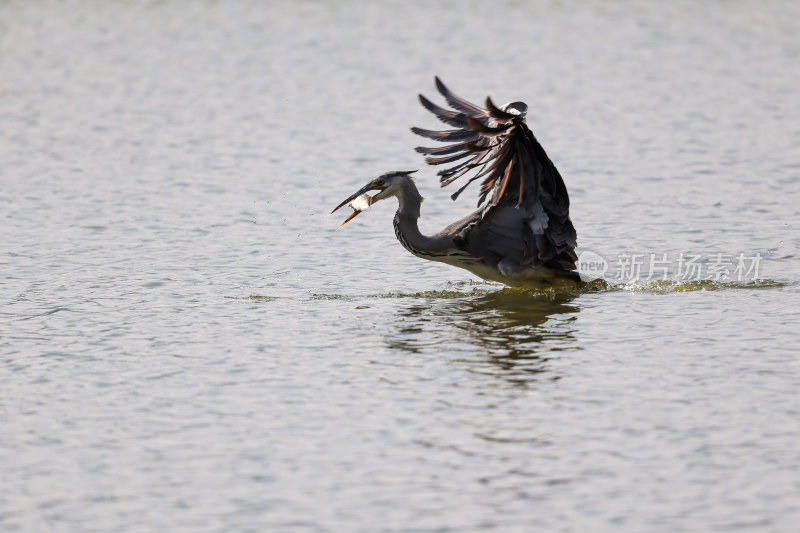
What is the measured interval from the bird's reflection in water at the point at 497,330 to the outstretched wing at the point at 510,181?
1.51 feet

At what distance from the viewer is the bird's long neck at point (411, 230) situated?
1088 centimetres

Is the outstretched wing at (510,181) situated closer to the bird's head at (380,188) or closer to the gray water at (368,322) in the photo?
the bird's head at (380,188)

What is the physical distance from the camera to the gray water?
6.70m

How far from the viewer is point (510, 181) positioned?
424 inches

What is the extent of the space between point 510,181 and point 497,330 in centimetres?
152

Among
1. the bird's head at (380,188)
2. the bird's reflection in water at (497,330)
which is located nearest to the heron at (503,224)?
the bird's head at (380,188)

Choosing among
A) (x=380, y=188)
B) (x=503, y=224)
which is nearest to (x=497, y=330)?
(x=503, y=224)

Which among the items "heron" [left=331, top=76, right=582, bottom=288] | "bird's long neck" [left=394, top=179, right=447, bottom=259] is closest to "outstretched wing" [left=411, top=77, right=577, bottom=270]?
"heron" [left=331, top=76, right=582, bottom=288]

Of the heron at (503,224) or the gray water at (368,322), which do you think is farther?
the heron at (503,224)

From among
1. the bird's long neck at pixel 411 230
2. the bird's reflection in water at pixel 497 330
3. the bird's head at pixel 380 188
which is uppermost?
the bird's head at pixel 380 188

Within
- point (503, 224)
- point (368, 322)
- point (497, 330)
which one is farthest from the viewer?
point (503, 224)

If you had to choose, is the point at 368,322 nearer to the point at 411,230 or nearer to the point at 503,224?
the point at 411,230

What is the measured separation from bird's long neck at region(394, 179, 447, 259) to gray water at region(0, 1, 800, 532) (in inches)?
18.3

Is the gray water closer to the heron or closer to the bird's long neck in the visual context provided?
the heron
